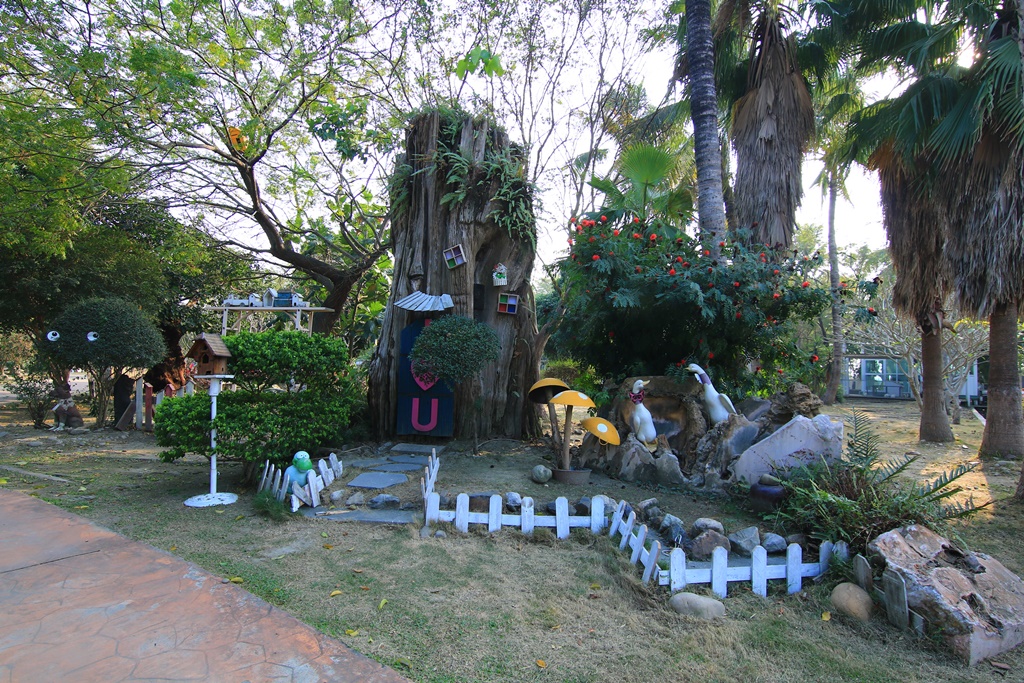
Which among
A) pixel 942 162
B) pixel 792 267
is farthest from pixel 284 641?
pixel 942 162

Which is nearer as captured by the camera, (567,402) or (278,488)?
(278,488)

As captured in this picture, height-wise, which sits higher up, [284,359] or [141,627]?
[284,359]

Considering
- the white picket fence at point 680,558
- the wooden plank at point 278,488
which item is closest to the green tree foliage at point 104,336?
the wooden plank at point 278,488

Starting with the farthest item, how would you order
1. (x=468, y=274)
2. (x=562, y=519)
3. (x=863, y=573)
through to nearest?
(x=468, y=274)
(x=562, y=519)
(x=863, y=573)

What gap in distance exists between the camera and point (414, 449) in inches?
323

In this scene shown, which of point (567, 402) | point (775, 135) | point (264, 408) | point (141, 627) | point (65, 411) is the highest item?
point (775, 135)

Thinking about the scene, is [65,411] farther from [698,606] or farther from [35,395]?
[698,606]

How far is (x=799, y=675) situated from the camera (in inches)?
113

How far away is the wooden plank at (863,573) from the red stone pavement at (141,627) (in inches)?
112

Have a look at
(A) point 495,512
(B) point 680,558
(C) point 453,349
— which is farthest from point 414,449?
(B) point 680,558

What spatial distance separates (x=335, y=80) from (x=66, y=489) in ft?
27.1

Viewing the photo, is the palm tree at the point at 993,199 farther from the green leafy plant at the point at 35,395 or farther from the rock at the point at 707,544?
the green leafy plant at the point at 35,395

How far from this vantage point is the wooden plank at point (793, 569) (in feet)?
12.4

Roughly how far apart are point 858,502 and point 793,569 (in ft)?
2.48
